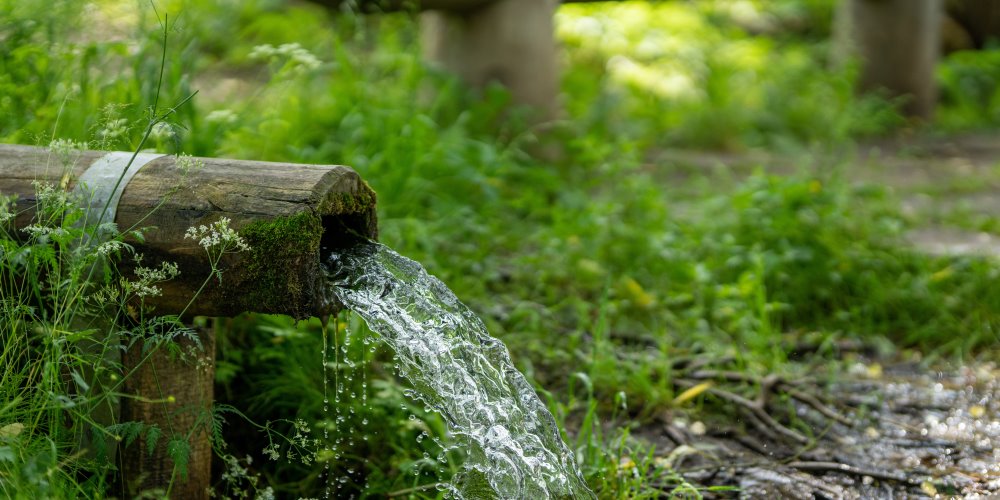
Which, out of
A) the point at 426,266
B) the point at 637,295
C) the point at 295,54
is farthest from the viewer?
the point at 637,295

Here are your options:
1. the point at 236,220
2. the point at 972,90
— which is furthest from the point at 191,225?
the point at 972,90

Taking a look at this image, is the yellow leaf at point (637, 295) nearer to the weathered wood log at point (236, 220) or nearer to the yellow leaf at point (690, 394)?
the yellow leaf at point (690, 394)

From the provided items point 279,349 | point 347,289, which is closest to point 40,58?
point 279,349

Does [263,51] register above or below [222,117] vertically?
above

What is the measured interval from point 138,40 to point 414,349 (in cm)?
A: 193

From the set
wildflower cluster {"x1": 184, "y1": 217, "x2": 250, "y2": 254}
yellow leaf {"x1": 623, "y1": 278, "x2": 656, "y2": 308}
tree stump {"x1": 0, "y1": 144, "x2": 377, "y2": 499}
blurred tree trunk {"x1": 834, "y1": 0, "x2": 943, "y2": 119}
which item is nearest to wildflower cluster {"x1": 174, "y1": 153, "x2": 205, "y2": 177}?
tree stump {"x1": 0, "y1": 144, "x2": 377, "y2": 499}

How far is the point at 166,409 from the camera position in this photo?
2.38m

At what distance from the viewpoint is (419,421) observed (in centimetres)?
295

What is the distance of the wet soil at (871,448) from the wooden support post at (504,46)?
291 centimetres

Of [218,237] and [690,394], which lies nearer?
[218,237]

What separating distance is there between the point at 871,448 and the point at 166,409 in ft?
6.99

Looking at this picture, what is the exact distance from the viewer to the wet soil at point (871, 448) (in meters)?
2.92

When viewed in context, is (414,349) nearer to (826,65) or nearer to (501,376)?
(501,376)

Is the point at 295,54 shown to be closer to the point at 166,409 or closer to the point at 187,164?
the point at 187,164
